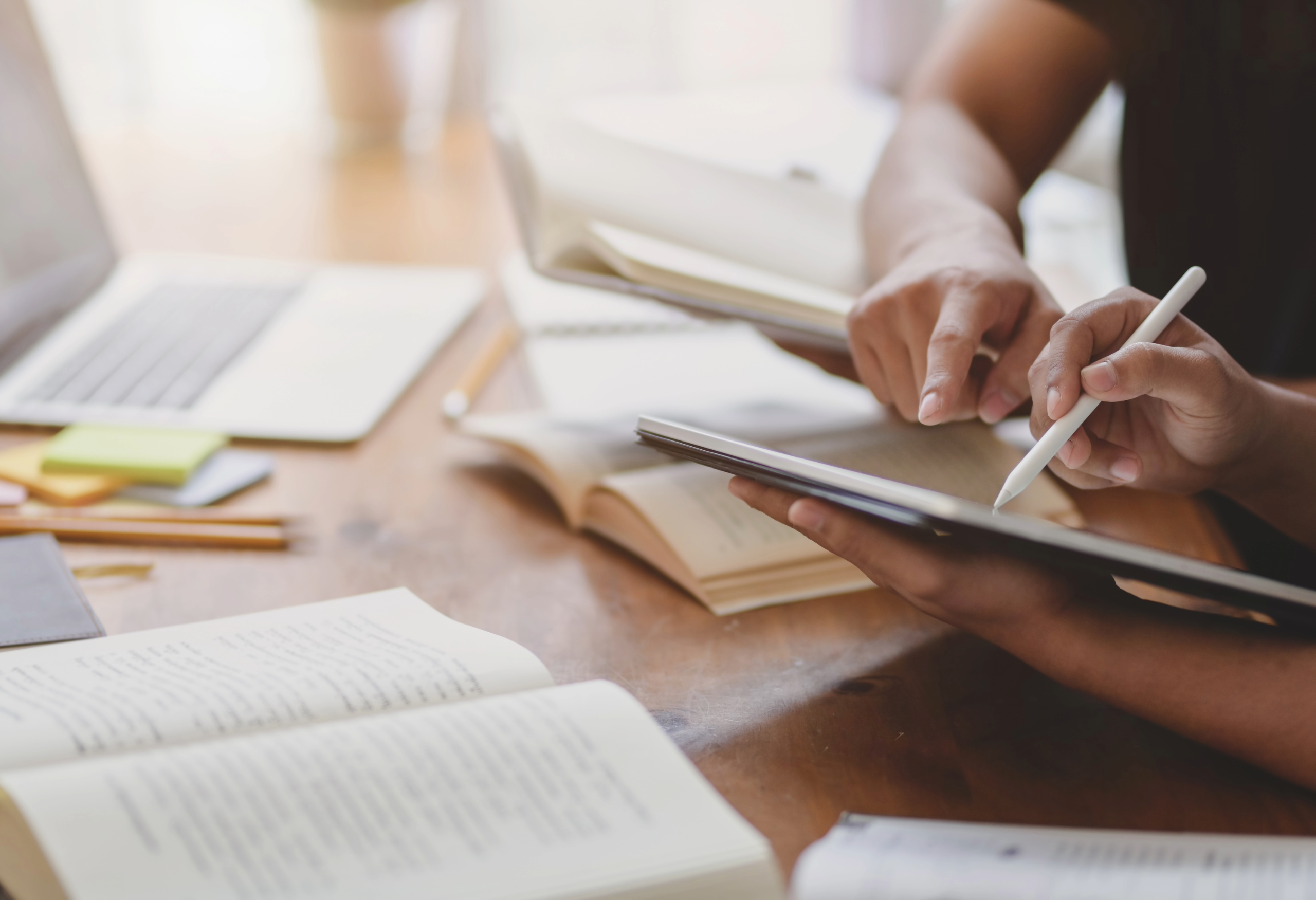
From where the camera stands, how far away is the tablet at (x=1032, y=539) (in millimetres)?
432

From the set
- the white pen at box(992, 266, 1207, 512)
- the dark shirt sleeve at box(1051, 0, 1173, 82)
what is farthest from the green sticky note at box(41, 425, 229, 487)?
the dark shirt sleeve at box(1051, 0, 1173, 82)

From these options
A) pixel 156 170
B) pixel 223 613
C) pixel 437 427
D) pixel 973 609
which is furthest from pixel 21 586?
pixel 156 170

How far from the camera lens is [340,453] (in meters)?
0.85

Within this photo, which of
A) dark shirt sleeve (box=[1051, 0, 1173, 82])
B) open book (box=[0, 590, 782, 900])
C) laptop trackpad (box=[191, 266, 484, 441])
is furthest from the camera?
dark shirt sleeve (box=[1051, 0, 1173, 82])

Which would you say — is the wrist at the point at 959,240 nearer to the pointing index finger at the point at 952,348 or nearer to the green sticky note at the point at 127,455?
the pointing index finger at the point at 952,348

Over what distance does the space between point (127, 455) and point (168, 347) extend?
25 cm

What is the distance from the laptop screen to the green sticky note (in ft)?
0.72

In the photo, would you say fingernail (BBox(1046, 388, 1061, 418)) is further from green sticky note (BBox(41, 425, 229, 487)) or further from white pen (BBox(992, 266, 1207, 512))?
green sticky note (BBox(41, 425, 229, 487))

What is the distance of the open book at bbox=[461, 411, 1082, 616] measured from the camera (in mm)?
656

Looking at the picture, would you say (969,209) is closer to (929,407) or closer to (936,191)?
(936,191)

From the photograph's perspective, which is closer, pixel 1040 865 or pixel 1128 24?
pixel 1040 865

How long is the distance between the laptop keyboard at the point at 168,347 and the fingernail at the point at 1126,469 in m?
0.69

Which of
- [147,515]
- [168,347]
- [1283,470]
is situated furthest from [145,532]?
[1283,470]

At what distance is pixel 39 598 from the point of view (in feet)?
2.01
